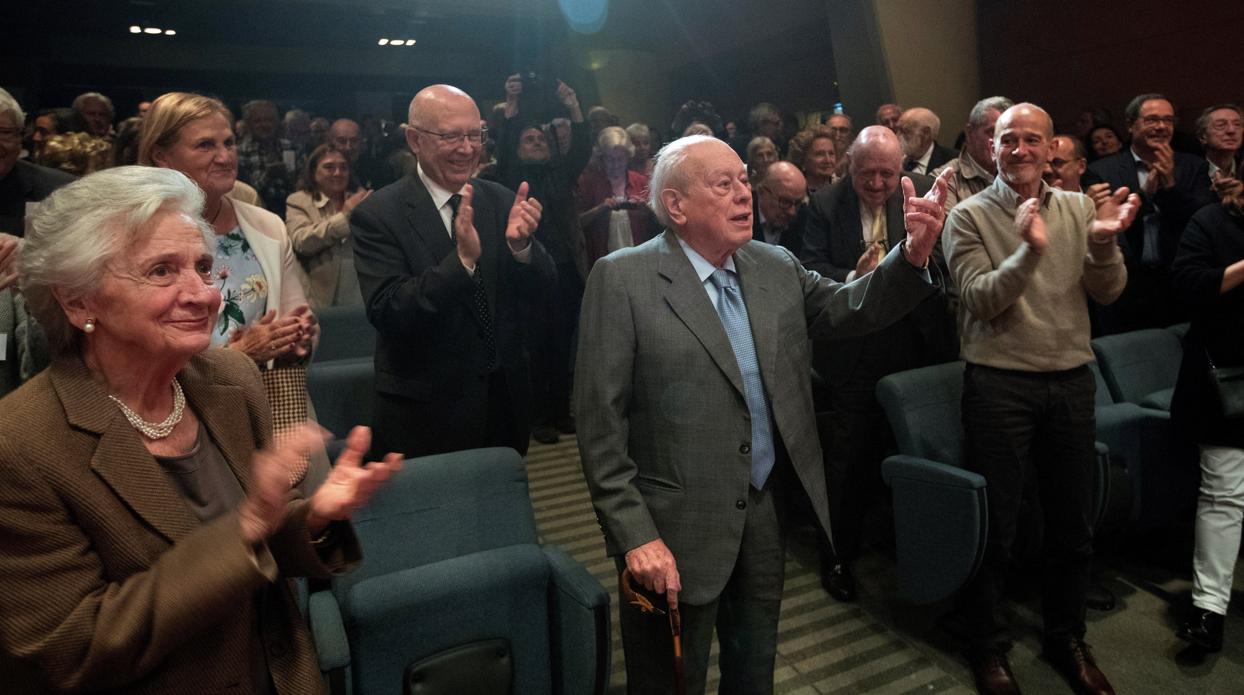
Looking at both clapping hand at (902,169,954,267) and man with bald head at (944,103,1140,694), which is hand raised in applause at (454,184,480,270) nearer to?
clapping hand at (902,169,954,267)

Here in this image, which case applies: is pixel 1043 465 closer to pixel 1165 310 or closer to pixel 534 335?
pixel 1165 310

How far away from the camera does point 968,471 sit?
7.77 feet

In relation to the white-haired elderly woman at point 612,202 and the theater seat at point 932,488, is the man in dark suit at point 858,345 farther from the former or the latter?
the white-haired elderly woman at point 612,202

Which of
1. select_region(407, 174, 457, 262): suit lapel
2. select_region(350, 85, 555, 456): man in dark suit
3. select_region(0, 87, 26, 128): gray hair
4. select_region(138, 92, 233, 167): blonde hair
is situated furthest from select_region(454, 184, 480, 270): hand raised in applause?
select_region(0, 87, 26, 128): gray hair

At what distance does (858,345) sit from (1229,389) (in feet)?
3.52

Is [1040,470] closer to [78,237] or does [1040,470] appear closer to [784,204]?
[784,204]

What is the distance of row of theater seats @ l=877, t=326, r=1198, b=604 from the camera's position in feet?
7.75

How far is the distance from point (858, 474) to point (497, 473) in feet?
4.73

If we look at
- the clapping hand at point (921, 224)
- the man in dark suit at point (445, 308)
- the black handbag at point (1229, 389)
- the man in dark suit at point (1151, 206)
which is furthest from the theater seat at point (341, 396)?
the man in dark suit at point (1151, 206)

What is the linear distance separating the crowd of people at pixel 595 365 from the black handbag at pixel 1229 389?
0.01 metres

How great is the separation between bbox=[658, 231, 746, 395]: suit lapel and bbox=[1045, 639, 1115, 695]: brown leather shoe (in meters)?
1.45

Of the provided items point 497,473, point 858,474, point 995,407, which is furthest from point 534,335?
point 995,407

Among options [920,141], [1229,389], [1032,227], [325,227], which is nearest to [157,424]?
[1032,227]

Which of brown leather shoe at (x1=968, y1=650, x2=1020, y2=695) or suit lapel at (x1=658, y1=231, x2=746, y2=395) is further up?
suit lapel at (x1=658, y1=231, x2=746, y2=395)
